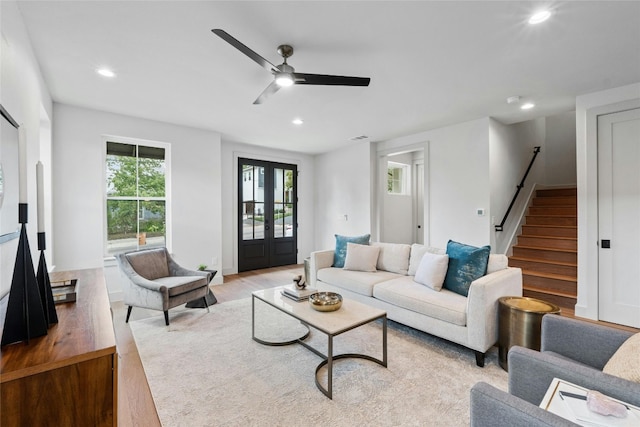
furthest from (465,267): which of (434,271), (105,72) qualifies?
(105,72)

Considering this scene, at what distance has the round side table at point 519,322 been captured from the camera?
6.98 ft

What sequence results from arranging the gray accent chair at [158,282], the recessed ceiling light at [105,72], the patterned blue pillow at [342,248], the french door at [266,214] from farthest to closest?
the french door at [266,214], the patterned blue pillow at [342,248], the gray accent chair at [158,282], the recessed ceiling light at [105,72]

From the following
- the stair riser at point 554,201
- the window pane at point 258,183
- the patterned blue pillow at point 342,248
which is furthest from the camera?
the window pane at point 258,183

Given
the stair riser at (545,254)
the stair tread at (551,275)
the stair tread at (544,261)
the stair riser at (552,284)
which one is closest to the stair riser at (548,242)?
the stair riser at (545,254)

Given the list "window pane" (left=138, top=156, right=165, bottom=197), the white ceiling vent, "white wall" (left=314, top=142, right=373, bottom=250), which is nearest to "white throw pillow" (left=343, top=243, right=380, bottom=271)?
"white wall" (left=314, top=142, right=373, bottom=250)

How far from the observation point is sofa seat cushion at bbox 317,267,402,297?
321 centimetres

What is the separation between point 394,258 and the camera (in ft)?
11.8

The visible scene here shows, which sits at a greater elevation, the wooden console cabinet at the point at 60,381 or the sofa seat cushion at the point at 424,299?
the wooden console cabinet at the point at 60,381

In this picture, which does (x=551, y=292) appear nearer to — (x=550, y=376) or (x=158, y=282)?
(x=550, y=376)

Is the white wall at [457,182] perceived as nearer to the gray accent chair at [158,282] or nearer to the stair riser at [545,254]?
the stair riser at [545,254]

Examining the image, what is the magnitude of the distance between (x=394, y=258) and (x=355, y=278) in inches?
23.7

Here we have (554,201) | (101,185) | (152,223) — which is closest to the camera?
(101,185)

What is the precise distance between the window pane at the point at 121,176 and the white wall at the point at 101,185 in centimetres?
19

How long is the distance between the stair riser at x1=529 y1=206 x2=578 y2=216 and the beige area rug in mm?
3565
